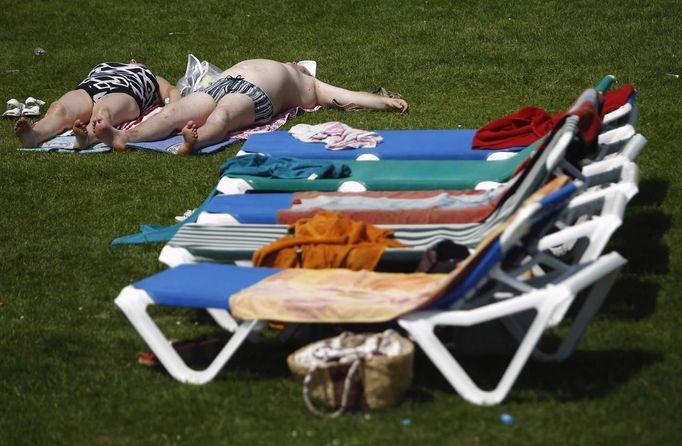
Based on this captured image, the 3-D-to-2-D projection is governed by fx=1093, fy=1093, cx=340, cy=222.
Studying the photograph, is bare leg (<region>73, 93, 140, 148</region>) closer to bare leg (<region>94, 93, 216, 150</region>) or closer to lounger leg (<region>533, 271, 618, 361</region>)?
bare leg (<region>94, 93, 216, 150</region>)

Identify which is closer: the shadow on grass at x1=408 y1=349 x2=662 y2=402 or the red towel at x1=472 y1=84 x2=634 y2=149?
the shadow on grass at x1=408 y1=349 x2=662 y2=402

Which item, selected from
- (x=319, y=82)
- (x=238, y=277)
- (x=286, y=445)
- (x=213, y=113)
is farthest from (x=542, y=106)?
(x=286, y=445)

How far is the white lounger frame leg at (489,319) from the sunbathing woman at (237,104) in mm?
4584

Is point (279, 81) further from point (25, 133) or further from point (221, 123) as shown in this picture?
point (25, 133)

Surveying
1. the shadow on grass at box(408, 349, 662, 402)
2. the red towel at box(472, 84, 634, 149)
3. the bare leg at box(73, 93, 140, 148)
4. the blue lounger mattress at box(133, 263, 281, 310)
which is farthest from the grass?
the red towel at box(472, 84, 634, 149)

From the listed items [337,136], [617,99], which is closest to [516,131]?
[617,99]

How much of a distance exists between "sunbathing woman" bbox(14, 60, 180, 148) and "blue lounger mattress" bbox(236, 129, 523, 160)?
164 cm

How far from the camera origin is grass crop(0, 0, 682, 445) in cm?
423

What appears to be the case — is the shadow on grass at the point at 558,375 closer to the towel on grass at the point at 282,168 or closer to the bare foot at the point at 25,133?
the towel on grass at the point at 282,168

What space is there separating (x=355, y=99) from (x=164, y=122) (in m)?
1.74

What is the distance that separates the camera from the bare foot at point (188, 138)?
8391mm

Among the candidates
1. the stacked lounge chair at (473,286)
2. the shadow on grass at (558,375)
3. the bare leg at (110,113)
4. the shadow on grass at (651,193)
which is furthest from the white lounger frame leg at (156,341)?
the bare leg at (110,113)

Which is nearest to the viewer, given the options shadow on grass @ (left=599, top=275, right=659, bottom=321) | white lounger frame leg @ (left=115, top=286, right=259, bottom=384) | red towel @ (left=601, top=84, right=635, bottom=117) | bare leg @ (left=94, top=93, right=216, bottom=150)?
white lounger frame leg @ (left=115, top=286, right=259, bottom=384)

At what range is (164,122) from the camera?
8883 millimetres
